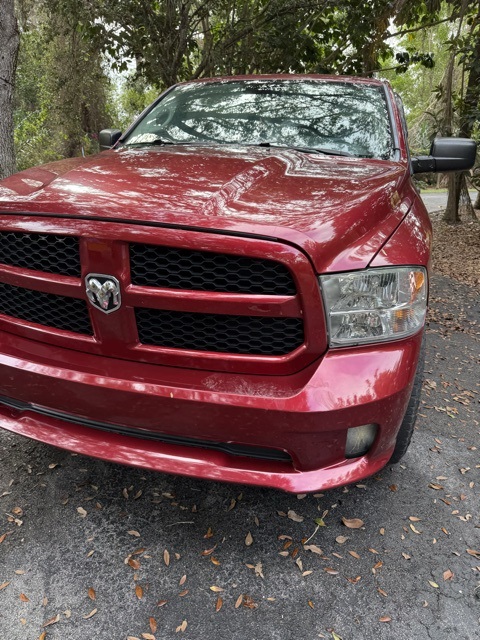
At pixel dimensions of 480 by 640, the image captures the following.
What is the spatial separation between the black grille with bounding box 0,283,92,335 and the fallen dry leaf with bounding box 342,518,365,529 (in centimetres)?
133

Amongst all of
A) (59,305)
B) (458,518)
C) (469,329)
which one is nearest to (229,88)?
(59,305)

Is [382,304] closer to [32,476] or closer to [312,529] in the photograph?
[312,529]

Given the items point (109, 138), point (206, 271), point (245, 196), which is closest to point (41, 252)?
point (206, 271)

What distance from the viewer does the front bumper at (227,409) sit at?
1.55m

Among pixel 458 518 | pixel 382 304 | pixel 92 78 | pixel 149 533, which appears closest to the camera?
pixel 382 304

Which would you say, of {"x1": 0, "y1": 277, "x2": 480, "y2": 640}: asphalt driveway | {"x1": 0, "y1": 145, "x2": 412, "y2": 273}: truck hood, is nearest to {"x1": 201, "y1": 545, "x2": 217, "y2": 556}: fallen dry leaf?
{"x1": 0, "y1": 277, "x2": 480, "y2": 640}: asphalt driveway

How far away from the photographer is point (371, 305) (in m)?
1.61

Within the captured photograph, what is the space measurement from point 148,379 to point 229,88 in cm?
242

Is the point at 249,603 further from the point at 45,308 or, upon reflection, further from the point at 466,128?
the point at 466,128

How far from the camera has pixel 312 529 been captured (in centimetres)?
207

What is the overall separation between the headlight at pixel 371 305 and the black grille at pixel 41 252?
86 centimetres

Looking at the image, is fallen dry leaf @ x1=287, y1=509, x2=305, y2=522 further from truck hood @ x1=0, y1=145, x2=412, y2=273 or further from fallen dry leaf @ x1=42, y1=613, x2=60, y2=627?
truck hood @ x1=0, y1=145, x2=412, y2=273

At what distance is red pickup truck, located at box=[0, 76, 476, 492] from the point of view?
5.05 ft

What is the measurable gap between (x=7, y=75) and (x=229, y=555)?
4.76 meters
